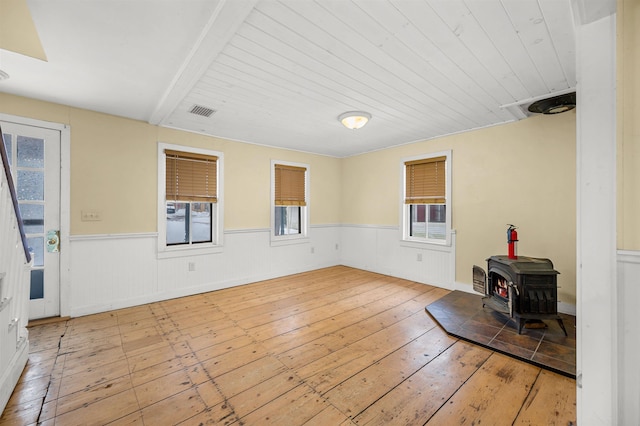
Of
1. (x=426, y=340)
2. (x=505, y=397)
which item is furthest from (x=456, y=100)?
(x=505, y=397)

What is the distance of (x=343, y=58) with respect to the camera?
7.21 ft

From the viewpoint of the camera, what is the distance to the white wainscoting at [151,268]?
337cm

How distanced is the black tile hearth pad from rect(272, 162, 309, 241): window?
303 centimetres

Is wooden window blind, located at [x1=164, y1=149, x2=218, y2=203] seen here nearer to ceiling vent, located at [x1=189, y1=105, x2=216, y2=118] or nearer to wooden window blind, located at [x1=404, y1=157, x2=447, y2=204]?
ceiling vent, located at [x1=189, y1=105, x2=216, y2=118]

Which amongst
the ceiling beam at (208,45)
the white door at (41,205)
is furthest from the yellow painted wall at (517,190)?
the white door at (41,205)

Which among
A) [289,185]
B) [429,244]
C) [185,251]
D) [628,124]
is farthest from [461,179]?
[185,251]

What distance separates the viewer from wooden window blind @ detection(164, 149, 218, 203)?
4035mm

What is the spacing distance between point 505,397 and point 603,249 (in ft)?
4.05

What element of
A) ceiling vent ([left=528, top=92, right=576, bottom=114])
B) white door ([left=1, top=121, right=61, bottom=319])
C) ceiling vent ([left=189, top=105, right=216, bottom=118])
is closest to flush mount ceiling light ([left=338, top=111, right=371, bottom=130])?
ceiling vent ([left=189, top=105, right=216, bottom=118])

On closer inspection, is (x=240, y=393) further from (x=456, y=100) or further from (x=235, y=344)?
(x=456, y=100)

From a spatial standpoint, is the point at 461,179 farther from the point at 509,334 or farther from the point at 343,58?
the point at 343,58

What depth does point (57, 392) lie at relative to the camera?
1958 millimetres

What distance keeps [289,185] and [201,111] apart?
2.37 meters

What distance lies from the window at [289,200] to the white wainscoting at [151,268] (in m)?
0.32
